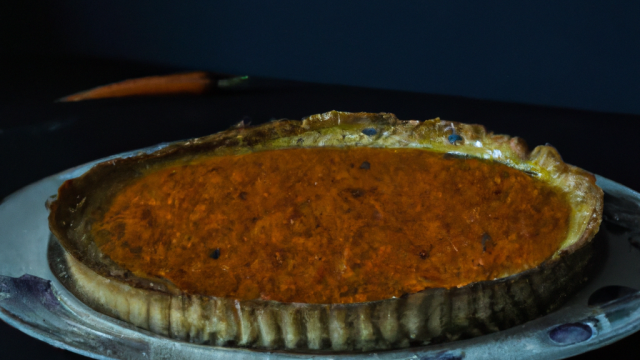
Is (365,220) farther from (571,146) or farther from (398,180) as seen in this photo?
(571,146)

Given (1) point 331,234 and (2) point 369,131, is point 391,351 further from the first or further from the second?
(2) point 369,131

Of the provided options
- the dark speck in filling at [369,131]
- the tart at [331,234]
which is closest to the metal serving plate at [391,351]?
the tart at [331,234]

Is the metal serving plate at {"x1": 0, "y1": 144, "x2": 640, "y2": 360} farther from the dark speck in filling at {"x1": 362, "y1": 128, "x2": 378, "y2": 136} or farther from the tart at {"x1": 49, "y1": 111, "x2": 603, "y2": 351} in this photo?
the dark speck in filling at {"x1": 362, "y1": 128, "x2": 378, "y2": 136}

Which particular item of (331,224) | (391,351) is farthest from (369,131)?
(391,351)

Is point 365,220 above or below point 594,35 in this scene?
below

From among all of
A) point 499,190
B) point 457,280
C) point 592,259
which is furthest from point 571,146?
point 457,280

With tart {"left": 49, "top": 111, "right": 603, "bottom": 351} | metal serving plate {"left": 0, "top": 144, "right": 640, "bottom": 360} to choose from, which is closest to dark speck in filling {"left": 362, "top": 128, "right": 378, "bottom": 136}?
tart {"left": 49, "top": 111, "right": 603, "bottom": 351}

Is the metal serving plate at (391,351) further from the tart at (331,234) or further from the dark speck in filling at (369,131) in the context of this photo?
the dark speck in filling at (369,131)
